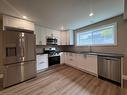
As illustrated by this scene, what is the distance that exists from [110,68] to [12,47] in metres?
3.33

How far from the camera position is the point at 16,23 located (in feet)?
10.2

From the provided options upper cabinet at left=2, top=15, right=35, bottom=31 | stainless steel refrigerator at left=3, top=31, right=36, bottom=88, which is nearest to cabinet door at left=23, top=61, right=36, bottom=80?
stainless steel refrigerator at left=3, top=31, right=36, bottom=88

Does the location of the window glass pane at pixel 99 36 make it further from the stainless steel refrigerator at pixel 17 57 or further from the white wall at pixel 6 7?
the white wall at pixel 6 7

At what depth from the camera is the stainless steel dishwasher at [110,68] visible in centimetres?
262

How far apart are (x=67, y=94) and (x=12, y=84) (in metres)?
1.83

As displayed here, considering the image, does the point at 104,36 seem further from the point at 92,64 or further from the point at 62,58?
the point at 62,58

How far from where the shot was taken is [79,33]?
5363 millimetres

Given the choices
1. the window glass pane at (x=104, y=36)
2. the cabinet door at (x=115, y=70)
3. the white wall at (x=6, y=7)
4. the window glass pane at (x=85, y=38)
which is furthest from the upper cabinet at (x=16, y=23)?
the cabinet door at (x=115, y=70)

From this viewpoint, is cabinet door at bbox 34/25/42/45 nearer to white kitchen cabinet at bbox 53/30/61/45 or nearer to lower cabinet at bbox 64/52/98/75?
white kitchen cabinet at bbox 53/30/61/45

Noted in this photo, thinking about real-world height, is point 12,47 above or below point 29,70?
above

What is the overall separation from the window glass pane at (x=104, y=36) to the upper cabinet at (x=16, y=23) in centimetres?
311

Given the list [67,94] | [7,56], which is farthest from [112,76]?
[7,56]

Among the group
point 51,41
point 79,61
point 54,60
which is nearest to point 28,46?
point 51,41

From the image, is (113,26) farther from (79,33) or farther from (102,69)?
(79,33)
